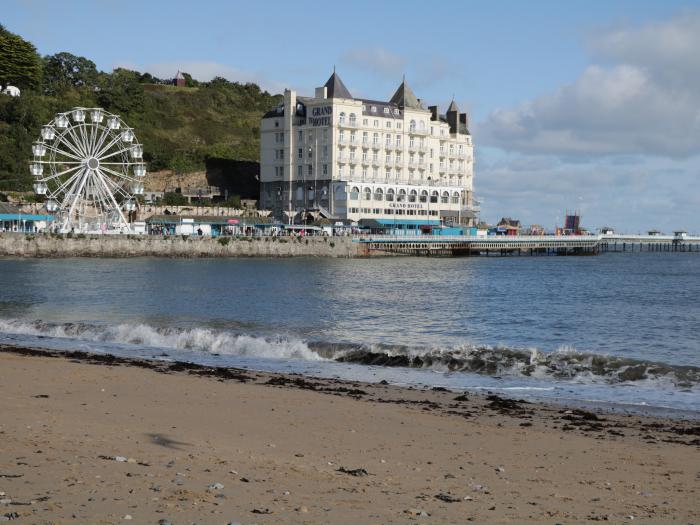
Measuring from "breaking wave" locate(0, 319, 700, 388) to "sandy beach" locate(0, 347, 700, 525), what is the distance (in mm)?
4914

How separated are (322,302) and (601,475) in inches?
1183

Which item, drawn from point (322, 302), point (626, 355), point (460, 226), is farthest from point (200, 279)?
point (460, 226)

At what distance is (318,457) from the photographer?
10.3m

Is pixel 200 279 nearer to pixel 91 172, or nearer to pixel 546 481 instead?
pixel 91 172

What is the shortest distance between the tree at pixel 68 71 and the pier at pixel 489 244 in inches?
1931

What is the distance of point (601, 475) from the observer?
995 cm

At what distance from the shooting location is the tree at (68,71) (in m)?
115

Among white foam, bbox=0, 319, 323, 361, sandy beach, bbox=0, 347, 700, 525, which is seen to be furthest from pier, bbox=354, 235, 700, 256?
sandy beach, bbox=0, 347, 700, 525

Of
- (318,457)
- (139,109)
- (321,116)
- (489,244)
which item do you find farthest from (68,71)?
(318,457)

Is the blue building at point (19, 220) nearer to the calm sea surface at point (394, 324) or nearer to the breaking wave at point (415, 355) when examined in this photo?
the calm sea surface at point (394, 324)

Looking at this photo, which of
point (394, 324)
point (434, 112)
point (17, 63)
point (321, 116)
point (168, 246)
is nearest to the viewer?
point (394, 324)

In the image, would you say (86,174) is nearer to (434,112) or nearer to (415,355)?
(434,112)

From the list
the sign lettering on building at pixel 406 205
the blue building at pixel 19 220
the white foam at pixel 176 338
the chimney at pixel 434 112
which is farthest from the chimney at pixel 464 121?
the white foam at pixel 176 338

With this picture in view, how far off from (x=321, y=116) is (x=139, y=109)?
28484 millimetres
